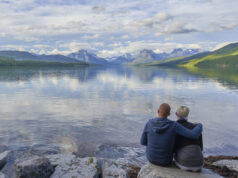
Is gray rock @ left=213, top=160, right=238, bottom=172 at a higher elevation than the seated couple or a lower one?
lower

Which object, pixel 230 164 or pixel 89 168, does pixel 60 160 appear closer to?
pixel 89 168

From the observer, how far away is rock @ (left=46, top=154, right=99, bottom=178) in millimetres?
10216

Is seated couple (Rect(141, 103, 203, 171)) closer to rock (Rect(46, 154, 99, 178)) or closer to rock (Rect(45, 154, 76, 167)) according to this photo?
rock (Rect(46, 154, 99, 178))

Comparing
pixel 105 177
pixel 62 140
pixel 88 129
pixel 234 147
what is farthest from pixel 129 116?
pixel 105 177

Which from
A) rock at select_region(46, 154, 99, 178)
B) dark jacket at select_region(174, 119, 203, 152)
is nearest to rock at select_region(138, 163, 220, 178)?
dark jacket at select_region(174, 119, 203, 152)

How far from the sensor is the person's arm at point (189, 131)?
8.43 meters

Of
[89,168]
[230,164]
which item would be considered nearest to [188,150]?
[89,168]

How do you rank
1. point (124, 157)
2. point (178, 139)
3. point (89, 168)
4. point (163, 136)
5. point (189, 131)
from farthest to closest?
point (124, 157) < point (89, 168) < point (178, 139) < point (163, 136) < point (189, 131)

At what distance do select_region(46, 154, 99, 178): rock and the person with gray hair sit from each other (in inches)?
172

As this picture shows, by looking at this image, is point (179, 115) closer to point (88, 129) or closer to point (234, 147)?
point (234, 147)

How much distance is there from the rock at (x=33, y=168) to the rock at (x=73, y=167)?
1.53 ft

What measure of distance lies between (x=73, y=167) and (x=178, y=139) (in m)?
5.70

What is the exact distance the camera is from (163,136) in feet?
28.9

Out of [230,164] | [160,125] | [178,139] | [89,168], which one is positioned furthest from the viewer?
[230,164]
